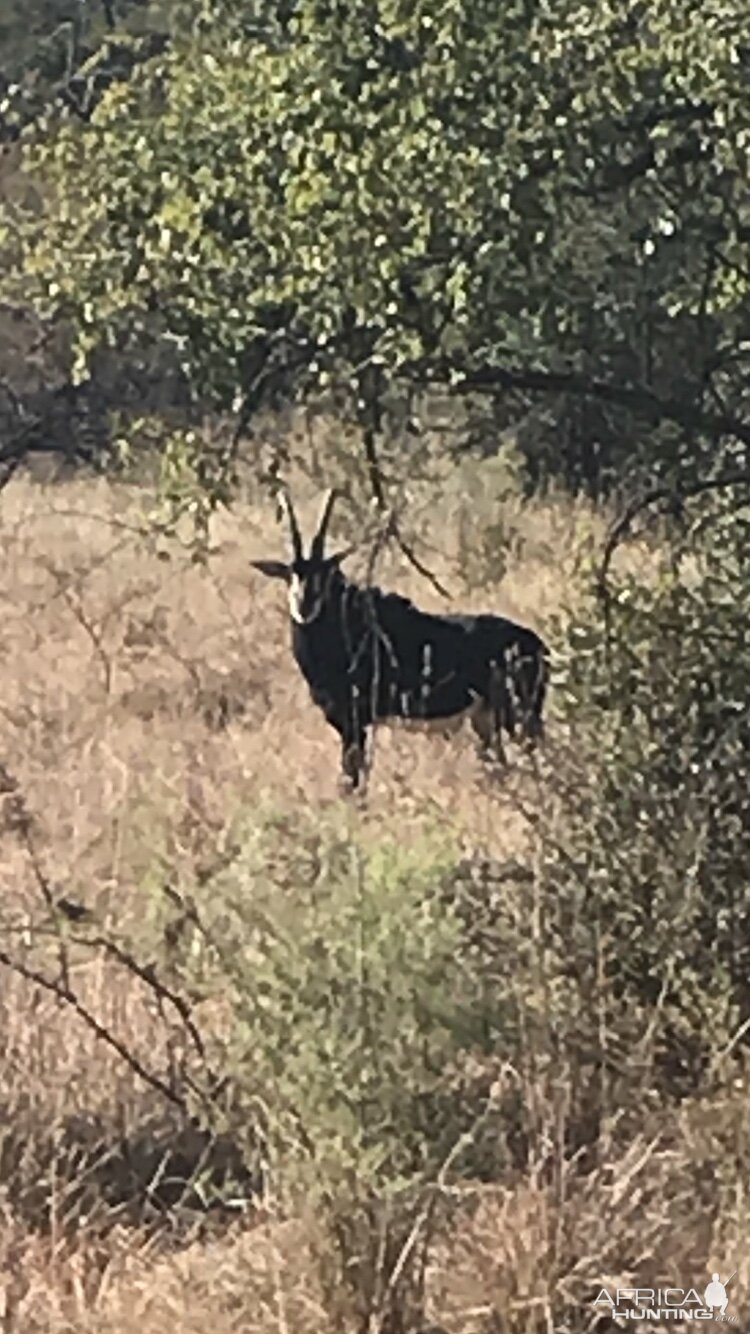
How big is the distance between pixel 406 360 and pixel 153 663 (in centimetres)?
902

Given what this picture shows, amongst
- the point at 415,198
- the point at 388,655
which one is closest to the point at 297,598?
the point at 388,655

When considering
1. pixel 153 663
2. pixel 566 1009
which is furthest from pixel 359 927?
pixel 153 663

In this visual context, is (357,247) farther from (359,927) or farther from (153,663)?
(153,663)

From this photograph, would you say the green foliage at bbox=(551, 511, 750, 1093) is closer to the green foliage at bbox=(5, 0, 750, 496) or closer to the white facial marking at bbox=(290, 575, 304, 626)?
the green foliage at bbox=(5, 0, 750, 496)

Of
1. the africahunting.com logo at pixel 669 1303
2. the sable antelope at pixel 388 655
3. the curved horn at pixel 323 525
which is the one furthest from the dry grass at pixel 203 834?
the curved horn at pixel 323 525

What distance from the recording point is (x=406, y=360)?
6.47m

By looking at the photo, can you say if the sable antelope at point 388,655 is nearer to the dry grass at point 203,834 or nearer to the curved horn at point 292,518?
the curved horn at point 292,518

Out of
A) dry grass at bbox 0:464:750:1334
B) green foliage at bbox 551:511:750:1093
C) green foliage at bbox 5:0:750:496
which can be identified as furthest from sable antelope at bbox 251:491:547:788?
green foliage at bbox 5:0:750:496

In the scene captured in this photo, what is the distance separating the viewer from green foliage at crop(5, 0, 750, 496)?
19.5ft

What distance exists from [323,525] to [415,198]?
5566 mm

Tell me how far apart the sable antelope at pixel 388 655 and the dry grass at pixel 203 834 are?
0.73 ft

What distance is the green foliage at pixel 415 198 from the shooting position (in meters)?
5.95

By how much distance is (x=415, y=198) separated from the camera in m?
5.99

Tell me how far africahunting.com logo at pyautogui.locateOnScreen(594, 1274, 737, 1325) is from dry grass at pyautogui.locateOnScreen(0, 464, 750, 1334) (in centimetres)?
4
